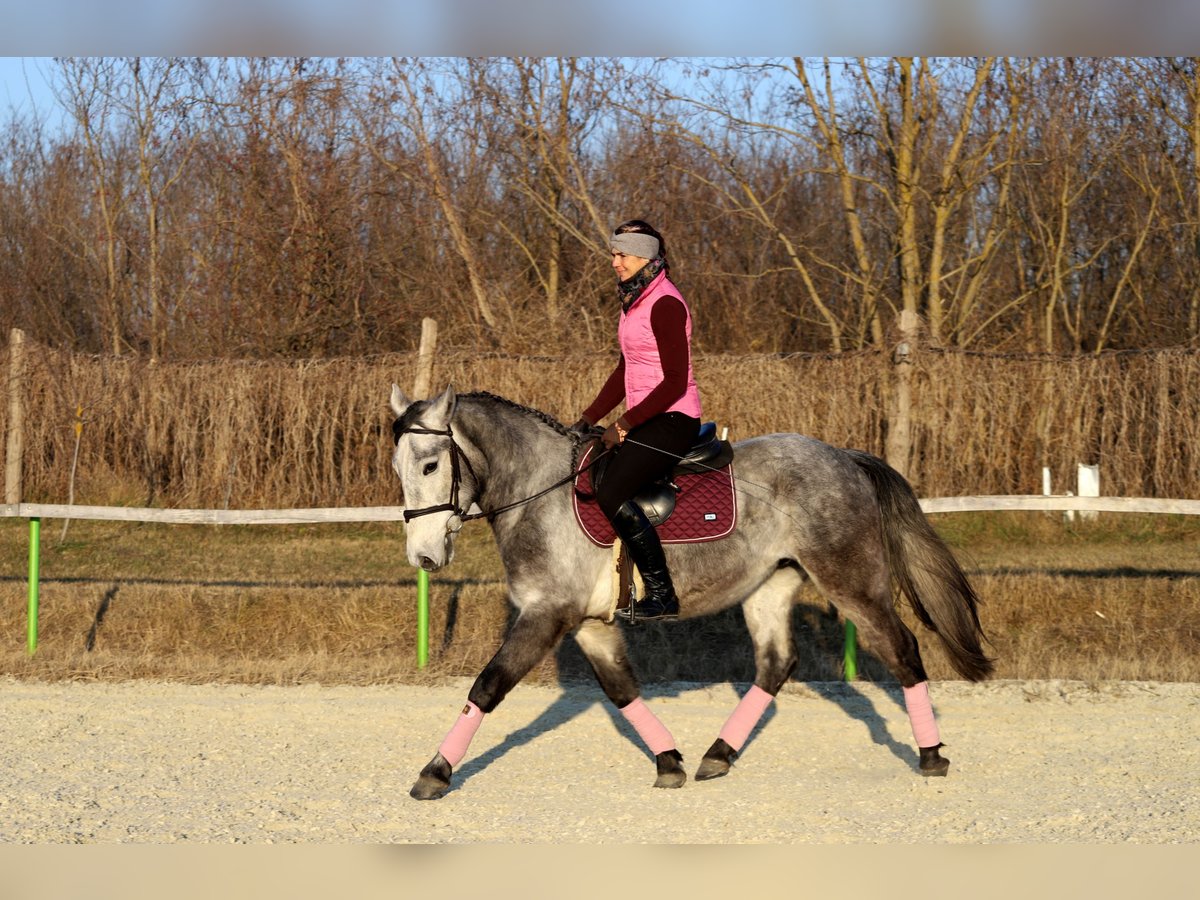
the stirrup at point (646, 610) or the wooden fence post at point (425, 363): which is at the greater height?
the wooden fence post at point (425, 363)

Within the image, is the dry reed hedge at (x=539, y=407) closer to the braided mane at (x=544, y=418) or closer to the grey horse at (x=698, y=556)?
the grey horse at (x=698, y=556)

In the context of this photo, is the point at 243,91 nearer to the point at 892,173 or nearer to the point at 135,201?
the point at 135,201

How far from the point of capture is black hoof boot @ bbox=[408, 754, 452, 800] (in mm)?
6129

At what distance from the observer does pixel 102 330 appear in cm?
2423

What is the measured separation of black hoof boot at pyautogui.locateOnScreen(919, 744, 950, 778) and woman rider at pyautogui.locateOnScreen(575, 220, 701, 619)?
1.45 metres

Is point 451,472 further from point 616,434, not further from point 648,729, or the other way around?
point 648,729

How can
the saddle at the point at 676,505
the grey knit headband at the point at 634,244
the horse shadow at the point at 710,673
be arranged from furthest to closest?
1. the horse shadow at the point at 710,673
2. the saddle at the point at 676,505
3. the grey knit headband at the point at 634,244

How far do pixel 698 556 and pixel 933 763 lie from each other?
1523mm

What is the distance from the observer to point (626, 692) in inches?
256

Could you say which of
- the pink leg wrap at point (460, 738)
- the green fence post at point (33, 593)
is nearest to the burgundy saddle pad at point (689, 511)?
the pink leg wrap at point (460, 738)

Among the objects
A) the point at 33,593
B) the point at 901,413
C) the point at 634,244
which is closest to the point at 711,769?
the point at 634,244

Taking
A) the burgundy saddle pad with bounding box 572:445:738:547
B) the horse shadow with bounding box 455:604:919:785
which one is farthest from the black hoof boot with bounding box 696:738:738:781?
the burgundy saddle pad with bounding box 572:445:738:547

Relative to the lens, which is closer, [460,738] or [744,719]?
[460,738]

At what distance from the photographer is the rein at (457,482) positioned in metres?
5.98
